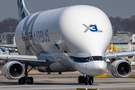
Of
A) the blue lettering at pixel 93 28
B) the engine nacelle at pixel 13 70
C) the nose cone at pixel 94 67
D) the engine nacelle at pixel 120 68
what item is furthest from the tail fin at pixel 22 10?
the nose cone at pixel 94 67

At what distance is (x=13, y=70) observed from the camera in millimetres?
27859

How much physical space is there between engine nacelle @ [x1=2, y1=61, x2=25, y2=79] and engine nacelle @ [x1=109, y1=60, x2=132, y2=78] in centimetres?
695

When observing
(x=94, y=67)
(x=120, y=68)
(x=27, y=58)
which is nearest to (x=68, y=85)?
(x=27, y=58)

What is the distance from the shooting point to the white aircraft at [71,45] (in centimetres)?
2419

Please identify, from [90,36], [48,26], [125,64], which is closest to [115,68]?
[125,64]

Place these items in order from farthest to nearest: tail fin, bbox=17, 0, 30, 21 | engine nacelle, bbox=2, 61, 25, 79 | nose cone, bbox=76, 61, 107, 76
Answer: tail fin, bbox=17, 0, 30, 21, engine nacelle, bbox=2, 61, 25, 79, nose cone, bbox=76, 61, 107, 76

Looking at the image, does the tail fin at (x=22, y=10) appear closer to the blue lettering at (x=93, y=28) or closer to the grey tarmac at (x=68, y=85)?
the grey tarmac at (x=68, y=85)

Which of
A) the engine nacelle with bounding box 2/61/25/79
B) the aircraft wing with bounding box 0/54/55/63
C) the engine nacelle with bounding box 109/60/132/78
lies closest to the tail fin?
the aircraft wing with bounding box 0/54/55/63

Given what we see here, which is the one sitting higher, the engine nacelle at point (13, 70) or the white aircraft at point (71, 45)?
the white aircraft at point (71, 45)

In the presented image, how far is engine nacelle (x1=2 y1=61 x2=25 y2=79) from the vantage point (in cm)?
2700

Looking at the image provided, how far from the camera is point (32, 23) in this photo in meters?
32.8

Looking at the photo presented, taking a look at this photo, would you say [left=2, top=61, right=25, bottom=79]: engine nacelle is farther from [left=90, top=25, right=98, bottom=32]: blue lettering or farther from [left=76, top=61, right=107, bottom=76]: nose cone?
[left=90, top=25, right=98, bottom=32]: blue lettering

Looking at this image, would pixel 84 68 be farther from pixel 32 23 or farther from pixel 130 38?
pixel 130 38

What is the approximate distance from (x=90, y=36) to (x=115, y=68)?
4.47 metres
